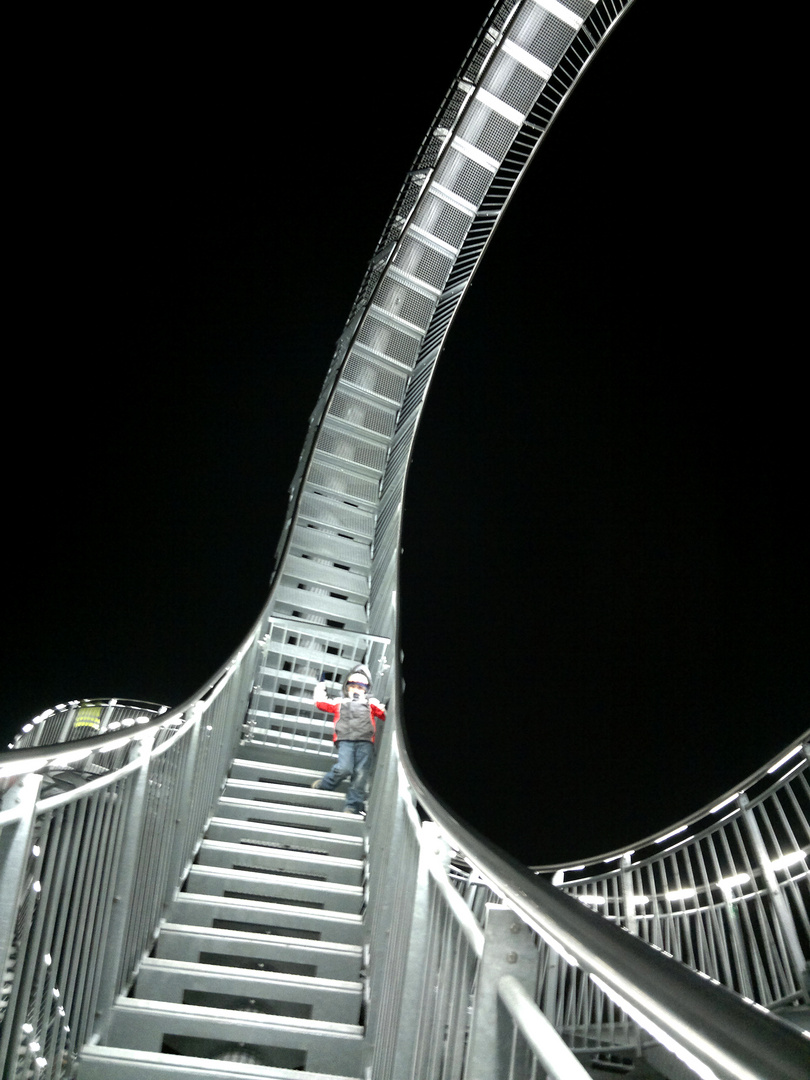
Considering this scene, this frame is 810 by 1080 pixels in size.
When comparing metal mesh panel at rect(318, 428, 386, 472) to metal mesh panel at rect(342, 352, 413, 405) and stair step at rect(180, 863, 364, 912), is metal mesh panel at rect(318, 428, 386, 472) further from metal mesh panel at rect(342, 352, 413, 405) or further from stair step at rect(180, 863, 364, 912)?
stair step at rect(180, 863, 364, 912)

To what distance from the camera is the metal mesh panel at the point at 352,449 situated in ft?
44.0

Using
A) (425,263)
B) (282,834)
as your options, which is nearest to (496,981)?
(282,834)

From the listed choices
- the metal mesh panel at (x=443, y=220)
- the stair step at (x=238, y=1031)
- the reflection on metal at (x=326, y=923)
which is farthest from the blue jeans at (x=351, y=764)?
the metal mesh panel at (x=443, y=220)

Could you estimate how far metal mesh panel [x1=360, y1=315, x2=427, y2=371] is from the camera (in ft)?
45.1

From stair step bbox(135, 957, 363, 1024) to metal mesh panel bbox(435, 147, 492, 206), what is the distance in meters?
12.3

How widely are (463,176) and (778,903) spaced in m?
12.0

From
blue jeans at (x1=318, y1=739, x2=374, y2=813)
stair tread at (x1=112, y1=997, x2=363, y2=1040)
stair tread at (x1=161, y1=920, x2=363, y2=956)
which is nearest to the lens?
stair tread at (x1=112, y1=997, x2=363, y2=1040)

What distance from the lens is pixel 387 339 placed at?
1376 centimetres

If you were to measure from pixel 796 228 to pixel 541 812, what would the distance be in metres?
10.6

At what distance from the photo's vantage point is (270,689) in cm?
Result: 949

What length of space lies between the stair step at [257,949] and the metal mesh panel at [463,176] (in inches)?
474

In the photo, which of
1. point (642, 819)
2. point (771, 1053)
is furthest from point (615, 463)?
point (771, 1053)

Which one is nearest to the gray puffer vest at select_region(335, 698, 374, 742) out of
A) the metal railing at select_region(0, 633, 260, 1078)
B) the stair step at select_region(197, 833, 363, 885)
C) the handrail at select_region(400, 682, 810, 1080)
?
the stair step at select_region(197, 833, 363, 885)

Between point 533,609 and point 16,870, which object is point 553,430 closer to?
point 533,609
